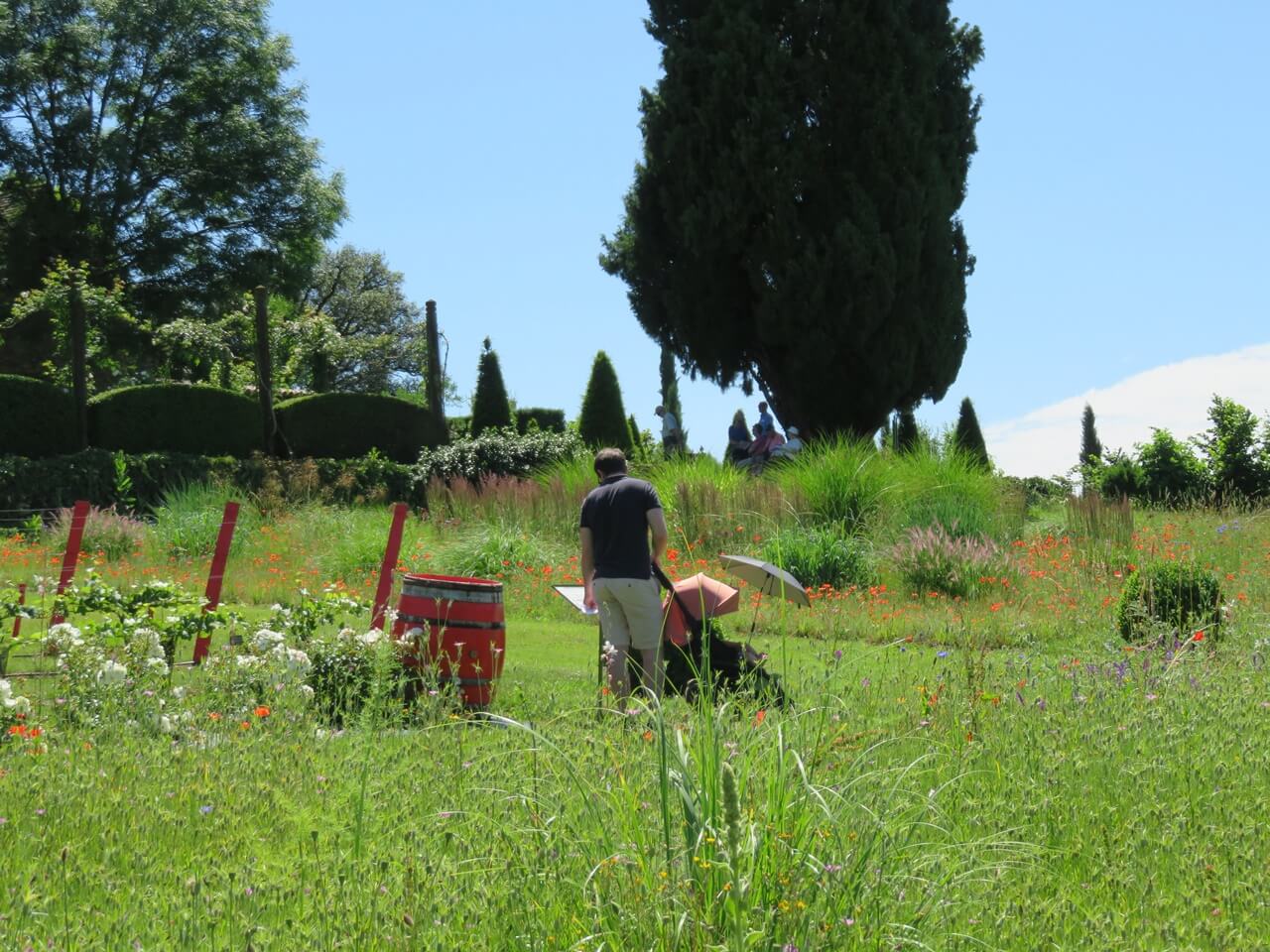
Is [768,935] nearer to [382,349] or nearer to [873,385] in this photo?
[873,385]

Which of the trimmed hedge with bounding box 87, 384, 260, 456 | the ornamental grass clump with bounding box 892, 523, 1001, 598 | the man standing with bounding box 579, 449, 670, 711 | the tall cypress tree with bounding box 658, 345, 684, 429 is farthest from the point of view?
the tall cypress tree with bounding box 658, 345, 684, 429

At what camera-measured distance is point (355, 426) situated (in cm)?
2672

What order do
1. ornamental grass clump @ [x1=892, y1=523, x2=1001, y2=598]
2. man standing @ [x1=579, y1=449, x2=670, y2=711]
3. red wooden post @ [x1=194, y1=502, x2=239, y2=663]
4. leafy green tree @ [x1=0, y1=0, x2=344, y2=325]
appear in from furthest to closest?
leafy green tree @ [x1=0, y1=0, x2=344, y2=325], ornamental grass clump @ [x1=892, y1=523, x2=1001, y2=598], red wooden post @ [x1=194, y1=502, x2=239, y2=663], man standing @ [x1=579, y1=449, x2=670, y2=711]

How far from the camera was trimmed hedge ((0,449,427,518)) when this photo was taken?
19000 mm

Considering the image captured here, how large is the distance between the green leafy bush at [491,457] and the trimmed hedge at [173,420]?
14.9 ft

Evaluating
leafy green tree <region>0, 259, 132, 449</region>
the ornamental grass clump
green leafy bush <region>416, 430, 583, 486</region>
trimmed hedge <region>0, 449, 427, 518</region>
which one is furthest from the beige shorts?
leafy green tree <region>0, 259, 132, 449</region>

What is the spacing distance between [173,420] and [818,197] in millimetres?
13577

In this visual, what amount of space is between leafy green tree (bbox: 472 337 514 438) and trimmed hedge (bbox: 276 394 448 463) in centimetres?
215

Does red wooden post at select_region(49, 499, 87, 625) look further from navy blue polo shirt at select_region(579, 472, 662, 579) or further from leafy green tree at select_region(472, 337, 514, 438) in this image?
leafy green tree at select_region(472, 337, 514, 438)

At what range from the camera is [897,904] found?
3.14 metres

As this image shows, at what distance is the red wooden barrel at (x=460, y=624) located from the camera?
7000 mm

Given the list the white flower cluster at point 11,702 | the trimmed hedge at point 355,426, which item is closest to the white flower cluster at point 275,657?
the white flower cluster at point 11,702

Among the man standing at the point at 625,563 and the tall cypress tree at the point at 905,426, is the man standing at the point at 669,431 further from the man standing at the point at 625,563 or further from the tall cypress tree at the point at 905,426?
the man standing at the point at 625,563

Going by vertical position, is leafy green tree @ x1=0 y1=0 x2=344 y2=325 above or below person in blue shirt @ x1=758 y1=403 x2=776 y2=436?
above
